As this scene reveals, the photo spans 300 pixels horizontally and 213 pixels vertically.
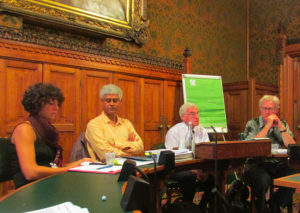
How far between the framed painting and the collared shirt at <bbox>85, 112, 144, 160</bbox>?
1.37 meters

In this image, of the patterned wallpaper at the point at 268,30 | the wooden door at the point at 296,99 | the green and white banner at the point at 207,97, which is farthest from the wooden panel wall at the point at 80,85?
the wooden door at the point at 296,99

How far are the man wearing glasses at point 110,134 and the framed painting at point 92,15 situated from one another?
1.20 metres

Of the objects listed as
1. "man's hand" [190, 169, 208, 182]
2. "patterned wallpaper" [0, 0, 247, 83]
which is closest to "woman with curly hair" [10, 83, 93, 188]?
"man's hand" [190, 169, 208, 182]

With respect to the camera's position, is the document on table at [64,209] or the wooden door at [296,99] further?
the wooden door at [296,99]

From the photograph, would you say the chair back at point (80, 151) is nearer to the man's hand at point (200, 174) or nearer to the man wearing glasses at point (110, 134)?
the man wearing glasses at point (110, 134)

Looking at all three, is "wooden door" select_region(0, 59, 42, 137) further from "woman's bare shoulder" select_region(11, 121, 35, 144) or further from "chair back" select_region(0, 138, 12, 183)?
"woman's bare shoulder" select_region(11, 121, 35, 144)

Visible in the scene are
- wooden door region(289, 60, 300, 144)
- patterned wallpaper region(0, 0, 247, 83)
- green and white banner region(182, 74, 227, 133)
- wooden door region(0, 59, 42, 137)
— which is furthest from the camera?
wooden door region(289, 60, 300, 144)

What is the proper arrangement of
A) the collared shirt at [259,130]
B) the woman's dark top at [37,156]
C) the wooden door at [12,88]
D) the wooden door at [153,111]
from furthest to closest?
the wooden door at [153,111]
the collared shirt at [259,130]
the wooden door at [12,88]
the woman's dark top at [37,156]

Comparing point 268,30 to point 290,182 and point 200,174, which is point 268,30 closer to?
point 200,174

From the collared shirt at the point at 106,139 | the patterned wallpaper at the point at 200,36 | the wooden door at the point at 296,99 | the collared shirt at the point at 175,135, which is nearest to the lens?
the collared shirt at the point at 106,139

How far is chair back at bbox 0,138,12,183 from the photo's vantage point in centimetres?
160

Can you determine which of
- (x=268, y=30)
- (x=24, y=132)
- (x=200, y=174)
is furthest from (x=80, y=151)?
(x=268, y=30)

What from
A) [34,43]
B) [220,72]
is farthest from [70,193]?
[220,72]

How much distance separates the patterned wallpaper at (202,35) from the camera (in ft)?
14.0
